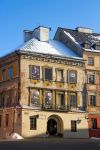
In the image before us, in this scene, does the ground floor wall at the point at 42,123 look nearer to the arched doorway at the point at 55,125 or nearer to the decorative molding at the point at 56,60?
the arched doorway at the point at 55,125

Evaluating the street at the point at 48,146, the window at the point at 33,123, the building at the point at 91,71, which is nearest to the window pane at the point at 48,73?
the building at the point at 91,71

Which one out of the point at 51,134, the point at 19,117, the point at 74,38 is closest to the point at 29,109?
the point at 19,117

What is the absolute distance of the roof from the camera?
57.9m

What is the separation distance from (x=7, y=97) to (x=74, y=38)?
14236mm

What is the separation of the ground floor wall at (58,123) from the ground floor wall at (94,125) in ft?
2.28

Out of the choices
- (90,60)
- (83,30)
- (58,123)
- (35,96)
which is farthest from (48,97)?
(83,30)

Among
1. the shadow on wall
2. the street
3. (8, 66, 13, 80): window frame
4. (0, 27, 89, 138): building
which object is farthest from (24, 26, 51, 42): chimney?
the street

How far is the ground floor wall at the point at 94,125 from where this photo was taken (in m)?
53.3

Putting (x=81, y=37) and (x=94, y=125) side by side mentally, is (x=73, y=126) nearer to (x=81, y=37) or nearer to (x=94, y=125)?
(x=94, y=125)

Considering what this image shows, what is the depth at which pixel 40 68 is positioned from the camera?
169ft

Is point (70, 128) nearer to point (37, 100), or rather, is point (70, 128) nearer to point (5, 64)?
point (37, 100)

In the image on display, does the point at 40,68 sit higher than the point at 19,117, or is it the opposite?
the point at 40,68

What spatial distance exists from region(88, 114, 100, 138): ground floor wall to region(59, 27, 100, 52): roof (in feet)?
31.3

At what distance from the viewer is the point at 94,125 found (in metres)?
53.9
